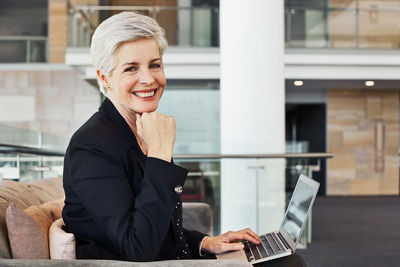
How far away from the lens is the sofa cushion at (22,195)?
1.49m

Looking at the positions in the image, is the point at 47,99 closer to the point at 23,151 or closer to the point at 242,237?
the point at 23,151

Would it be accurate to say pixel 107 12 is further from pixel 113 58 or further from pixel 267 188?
pixel 113 58

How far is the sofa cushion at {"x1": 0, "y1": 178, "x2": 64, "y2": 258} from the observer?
1.49m

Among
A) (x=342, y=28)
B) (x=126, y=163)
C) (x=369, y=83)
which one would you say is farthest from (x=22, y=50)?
(x=126, y=163)

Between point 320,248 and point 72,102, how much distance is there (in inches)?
307

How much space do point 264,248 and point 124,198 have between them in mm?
Result: 615

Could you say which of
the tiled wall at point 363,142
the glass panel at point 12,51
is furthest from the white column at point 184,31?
the tiled wall at point 363,142

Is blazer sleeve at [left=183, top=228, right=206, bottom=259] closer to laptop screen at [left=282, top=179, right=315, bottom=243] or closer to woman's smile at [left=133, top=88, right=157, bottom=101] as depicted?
laptop screen at [left=282, top=179, right=315, bottom=243]

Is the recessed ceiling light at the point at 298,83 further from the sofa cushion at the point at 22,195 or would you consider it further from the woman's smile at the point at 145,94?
the woman's smile at the point at 145,94

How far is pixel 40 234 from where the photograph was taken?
4.95ft

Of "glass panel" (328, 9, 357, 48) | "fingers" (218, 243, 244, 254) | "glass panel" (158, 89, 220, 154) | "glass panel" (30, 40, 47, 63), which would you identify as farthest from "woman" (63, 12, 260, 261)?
"glass panel" (30, 40, 47, 63)

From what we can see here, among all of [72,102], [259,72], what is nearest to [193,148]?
[72,102]

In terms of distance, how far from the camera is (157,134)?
136 centimetres

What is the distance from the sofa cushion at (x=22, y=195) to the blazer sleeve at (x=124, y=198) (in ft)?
1.19
